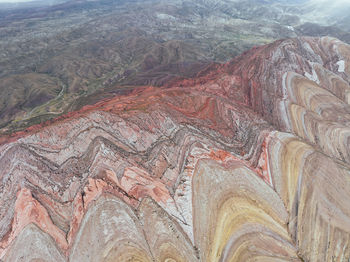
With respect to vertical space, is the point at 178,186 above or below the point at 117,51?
above

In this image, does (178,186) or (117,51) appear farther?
(117,51)

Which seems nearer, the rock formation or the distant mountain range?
the rock formation

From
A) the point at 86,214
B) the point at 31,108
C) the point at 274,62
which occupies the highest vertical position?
the point at 274,62

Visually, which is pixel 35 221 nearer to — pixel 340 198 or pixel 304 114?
pixel 340 198

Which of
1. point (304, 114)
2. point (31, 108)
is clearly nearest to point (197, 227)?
Answer: point (304, 114)

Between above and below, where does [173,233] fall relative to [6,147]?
below

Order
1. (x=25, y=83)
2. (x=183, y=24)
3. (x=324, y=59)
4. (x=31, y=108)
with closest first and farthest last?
(x=324, y=59), (x=31, y=108), (x=25, y=83), (x=183, y=24)

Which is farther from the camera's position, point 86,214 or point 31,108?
point 31,108

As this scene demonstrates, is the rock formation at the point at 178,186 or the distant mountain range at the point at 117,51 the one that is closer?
the rock formation at the point at 178,186
